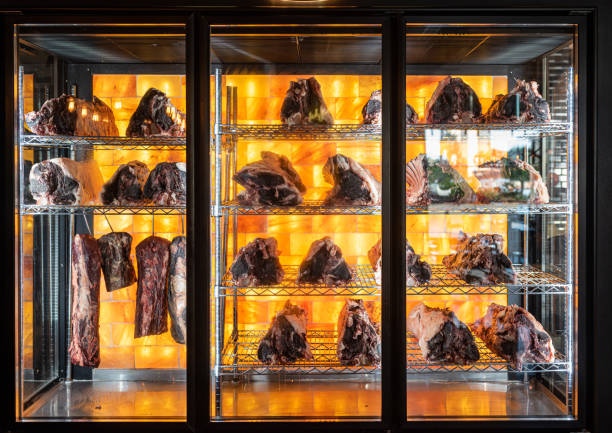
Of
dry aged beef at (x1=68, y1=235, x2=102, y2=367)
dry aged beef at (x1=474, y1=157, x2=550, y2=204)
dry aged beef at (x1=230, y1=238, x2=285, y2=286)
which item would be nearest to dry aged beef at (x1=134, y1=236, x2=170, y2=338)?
dry aged beef at (x1=68, y1=235, x2=102, y2=367)

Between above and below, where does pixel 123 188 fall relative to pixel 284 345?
above

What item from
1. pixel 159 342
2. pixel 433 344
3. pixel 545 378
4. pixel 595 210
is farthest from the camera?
pixel 159 342

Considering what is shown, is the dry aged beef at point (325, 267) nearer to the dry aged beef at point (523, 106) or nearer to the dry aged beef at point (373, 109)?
the dry aged beef at point (373, 109)

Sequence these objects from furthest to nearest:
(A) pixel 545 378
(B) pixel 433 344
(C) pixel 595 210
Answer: (A) pixel 545 378
(B) pixel 433 344
(C) pixel 595 210

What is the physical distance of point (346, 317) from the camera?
2.66 meters

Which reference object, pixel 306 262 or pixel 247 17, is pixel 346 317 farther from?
pixel 247 17

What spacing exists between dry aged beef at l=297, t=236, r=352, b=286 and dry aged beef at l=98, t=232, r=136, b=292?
1085mm

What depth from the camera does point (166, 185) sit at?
2.65m

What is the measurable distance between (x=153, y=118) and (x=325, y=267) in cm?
134

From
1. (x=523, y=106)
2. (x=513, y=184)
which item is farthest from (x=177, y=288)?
(x=523, y=106)

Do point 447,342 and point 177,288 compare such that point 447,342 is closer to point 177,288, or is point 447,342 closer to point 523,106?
point 523,106

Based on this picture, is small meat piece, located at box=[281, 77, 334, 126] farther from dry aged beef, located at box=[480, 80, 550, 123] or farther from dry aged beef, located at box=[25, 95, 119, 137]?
dry aged beef, located at box=[25, 95, 119, 137]

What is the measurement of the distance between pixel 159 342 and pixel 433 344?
5.85 feet
